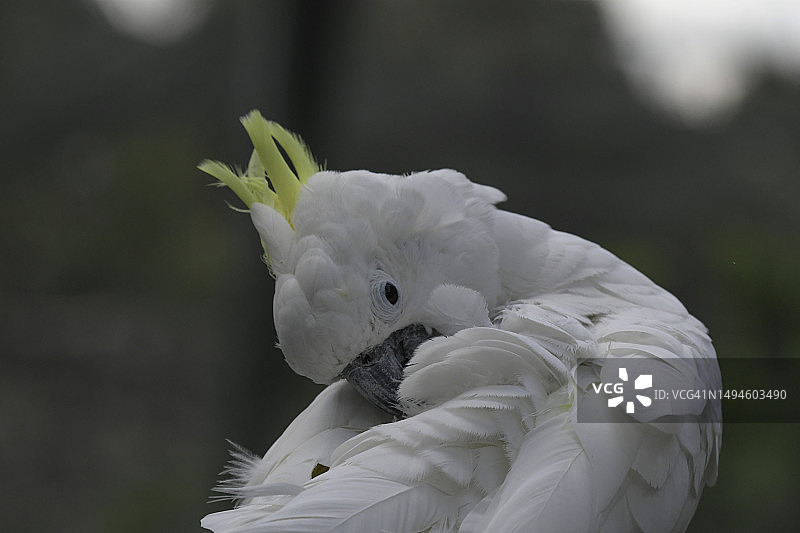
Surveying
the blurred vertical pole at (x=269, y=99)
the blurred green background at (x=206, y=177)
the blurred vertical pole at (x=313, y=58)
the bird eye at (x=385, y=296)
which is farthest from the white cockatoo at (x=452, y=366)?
the blurred vertical pole at (x=313, y=58)

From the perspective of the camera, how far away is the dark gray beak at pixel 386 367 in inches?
45.4

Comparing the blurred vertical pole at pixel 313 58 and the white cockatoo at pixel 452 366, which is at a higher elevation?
the blurred vertical pole at pixel 313 58

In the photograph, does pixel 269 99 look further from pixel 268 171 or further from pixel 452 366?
pixel 452 366

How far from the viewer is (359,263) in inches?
46.7

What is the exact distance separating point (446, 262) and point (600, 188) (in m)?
1.86

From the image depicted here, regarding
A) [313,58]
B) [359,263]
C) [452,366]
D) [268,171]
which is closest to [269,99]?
[313,58]

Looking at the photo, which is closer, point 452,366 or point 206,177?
point 452,366

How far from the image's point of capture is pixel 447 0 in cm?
315

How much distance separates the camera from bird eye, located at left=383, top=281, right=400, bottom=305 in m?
1.20

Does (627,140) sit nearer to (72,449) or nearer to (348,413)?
(348,413)

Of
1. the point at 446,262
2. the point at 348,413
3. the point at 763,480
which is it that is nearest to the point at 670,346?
the point at 446,262

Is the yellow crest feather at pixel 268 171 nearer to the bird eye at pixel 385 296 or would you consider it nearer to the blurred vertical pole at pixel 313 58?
the bird eye at pixel 385 296

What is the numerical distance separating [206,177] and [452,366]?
8.01 ft

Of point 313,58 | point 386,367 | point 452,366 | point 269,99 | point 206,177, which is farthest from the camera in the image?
point 206,177
